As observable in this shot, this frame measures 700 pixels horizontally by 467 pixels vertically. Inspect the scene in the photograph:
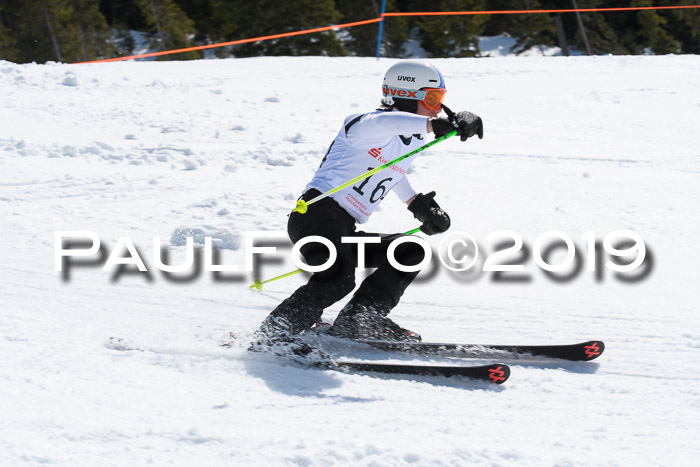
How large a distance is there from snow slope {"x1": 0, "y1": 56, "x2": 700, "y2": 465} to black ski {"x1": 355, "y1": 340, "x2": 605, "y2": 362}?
60 mm

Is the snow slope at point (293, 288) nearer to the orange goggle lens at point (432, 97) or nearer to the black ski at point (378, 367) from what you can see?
the black ski at point (378, 367)

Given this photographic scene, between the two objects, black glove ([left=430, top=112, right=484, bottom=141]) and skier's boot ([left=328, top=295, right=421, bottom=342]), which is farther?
skier's boot ([left=328, top=295, right=421, bottom=342])

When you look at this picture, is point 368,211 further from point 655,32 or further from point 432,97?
point 655,32

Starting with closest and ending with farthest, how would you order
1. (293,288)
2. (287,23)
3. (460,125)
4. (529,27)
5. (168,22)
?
(460,125)
(293,288)
(287,23)
(529,27)
(168,22)

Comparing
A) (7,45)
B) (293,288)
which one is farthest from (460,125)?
(7,45)

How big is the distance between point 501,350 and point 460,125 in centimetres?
121

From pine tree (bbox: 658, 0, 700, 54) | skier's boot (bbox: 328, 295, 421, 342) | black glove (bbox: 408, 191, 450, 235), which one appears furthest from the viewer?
pine tree (bbox: 658, 0, 700, 54)

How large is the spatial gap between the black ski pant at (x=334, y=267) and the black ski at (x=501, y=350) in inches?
9.7

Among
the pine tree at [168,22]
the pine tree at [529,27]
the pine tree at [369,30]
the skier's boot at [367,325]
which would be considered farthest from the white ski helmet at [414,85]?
the pine tree at [168,22]

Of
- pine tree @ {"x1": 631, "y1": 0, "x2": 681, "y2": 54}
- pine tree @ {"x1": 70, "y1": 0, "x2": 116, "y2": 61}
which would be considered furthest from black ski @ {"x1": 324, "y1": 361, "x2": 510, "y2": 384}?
pine tree @ {"x1": 70, "y1": 0, "x2": 116, "y2": 61}

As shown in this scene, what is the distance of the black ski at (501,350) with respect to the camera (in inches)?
149

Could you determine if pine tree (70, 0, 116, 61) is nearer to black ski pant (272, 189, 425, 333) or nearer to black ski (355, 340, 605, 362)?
black ski pant (272, 189, 425, 333)

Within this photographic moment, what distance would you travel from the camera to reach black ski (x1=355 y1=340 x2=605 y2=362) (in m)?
3.79

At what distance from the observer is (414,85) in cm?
386
